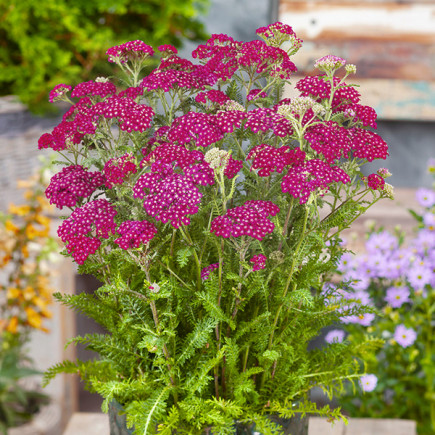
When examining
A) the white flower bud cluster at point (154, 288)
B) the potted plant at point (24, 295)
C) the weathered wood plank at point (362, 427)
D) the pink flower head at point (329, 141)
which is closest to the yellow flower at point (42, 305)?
the potted plant at point (24, 295)

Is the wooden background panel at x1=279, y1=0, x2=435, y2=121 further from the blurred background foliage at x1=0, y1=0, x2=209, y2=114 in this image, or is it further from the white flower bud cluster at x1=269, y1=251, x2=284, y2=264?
the white flower bud cluster at x1=269, y1=251, x2=284, y2=264

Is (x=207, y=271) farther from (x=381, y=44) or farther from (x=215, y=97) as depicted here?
(x=381, y=44)

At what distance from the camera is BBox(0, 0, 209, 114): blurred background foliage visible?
200 cm

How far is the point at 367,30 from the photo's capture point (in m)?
2.09

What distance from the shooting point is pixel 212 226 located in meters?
0.50

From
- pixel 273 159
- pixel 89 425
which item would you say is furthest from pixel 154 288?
pixel 89 425

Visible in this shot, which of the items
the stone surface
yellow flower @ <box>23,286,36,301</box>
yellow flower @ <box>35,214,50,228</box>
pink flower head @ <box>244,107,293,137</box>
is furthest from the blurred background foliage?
pink flower head @ <box>244,107,293,137</box>

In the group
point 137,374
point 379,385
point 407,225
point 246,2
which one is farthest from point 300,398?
point 246,2

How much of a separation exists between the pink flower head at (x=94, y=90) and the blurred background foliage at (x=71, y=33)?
1.47m

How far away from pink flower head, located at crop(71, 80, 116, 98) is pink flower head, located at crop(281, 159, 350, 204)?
0.79 feet

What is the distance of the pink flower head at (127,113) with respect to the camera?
1.76 feet

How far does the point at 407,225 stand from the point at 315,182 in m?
1.58

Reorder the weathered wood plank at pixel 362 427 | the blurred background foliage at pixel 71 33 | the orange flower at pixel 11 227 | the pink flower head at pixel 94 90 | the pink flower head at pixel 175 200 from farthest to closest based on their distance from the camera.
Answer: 1. the blurred background foliage at pixel 71 33
2. the orange flower at pixel 11 227
3. the weathered wood plank at pixel 362 427
4. the pink flower head at pixel 94 90
5. the pink flower head at pixel 175 200

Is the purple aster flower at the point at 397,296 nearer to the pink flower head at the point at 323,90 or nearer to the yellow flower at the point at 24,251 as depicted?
the pink flower head at the point at 323,90
